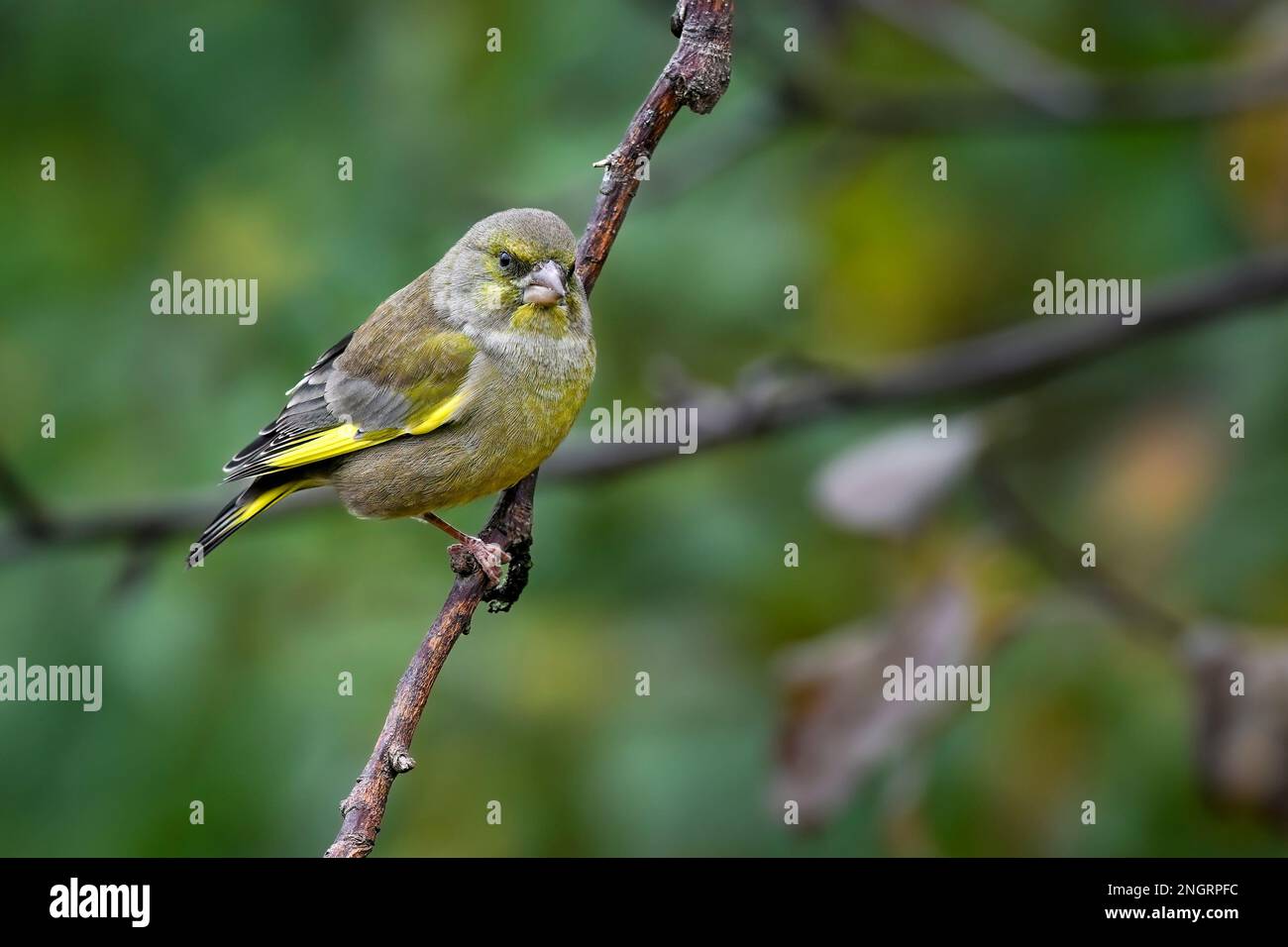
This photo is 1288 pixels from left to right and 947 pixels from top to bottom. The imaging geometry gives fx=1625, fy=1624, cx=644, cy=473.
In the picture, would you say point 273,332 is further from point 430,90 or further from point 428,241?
point 430,90

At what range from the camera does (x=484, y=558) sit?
3604 mm

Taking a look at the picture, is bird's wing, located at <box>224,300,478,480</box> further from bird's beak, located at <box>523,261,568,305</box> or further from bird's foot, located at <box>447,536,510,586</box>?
bird's foot, located at <box>447,536,510,586</box>

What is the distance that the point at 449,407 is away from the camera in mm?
4480

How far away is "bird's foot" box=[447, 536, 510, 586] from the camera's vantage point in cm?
352

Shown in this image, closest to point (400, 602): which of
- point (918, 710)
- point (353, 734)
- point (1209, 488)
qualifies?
point (353, 734)

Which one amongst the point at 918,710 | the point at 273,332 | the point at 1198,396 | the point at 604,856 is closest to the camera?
the point at 918,710

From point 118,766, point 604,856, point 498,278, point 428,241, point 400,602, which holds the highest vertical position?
point 428,241

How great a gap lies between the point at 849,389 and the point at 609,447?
80cm

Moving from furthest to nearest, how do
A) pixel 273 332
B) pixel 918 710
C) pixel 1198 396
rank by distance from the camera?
pixel 1198 396
pixel 273 332
pixel 918 710

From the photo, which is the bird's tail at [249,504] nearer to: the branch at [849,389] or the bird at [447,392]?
the bird at [447,392]

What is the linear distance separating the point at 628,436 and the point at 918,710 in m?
1.54
